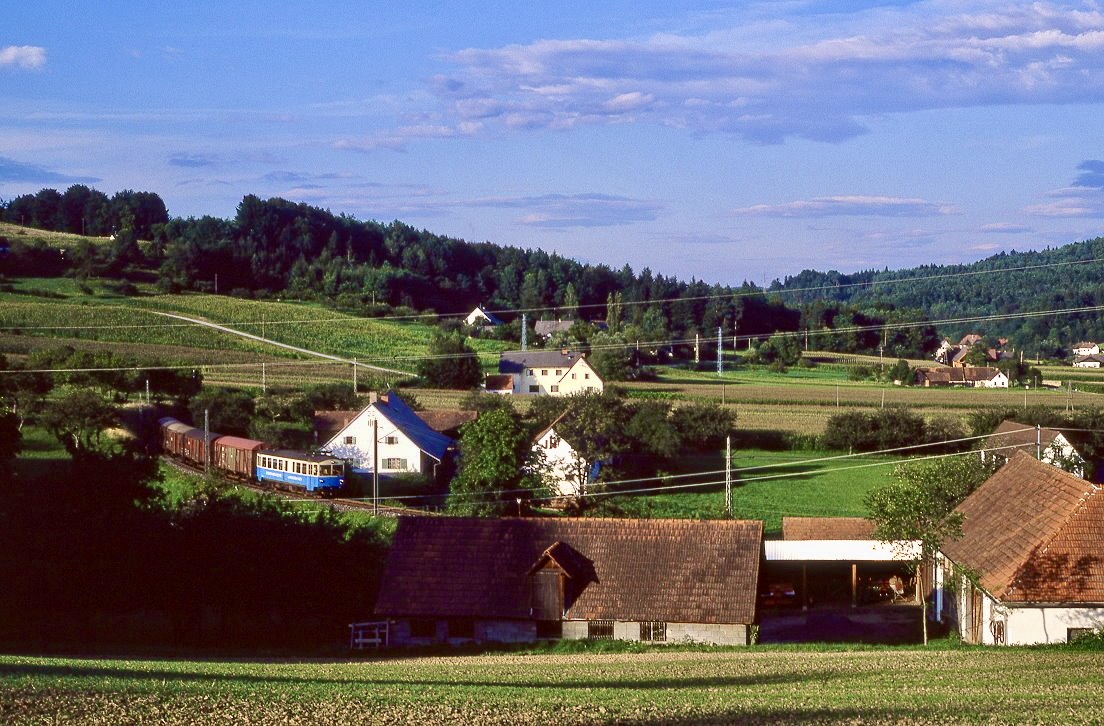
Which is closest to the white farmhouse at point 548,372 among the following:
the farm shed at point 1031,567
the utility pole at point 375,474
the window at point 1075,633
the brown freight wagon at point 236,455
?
the utility pole at point 375,474

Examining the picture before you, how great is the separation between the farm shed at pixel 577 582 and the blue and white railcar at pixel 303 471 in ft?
55.0

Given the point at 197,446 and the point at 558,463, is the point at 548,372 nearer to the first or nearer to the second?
the point at 558,463

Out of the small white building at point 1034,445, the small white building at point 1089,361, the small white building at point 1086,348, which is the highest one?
the small white building at point 1086,348

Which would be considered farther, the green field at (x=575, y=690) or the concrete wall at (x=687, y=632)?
the concrete wall at (x=687, y=632)

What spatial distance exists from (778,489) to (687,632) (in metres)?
22.0

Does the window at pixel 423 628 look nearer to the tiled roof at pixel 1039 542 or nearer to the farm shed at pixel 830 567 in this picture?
the farm shed at pixel 830 567

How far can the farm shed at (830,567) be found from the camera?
1278 inches

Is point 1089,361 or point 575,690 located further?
point 1089,361

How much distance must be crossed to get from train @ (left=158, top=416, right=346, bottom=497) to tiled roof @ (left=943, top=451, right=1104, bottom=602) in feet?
78.8

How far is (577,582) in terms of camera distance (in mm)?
26453

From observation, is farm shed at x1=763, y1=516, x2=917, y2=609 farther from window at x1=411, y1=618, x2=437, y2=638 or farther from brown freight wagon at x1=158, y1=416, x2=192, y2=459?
brown freight wagon at x1=158, y1=416, x2=192, y2=459

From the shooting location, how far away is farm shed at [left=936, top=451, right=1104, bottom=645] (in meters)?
23.2

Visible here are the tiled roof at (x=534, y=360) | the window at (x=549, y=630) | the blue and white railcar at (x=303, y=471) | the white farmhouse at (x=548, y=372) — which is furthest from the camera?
the tiled roof at (x=534, y=360)

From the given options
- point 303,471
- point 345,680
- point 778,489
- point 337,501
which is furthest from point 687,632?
point 303,471
